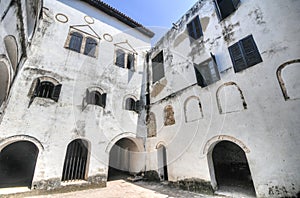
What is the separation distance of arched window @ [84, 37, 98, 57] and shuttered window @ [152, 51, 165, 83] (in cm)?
455

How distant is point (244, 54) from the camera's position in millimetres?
5969

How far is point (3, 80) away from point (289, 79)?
10139mm

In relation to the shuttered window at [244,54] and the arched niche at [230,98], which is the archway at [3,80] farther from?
the shuttered window at [244,54]

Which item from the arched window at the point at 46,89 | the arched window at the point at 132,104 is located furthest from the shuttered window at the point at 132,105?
the arched window at the point at 46,89

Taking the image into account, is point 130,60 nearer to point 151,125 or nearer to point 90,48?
point 90,48

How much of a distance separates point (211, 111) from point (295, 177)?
3259mm

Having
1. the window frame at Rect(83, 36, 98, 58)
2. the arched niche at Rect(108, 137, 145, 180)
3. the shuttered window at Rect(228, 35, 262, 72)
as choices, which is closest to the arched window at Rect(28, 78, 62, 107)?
the window frame at Rect(83, 36, 98, 58)

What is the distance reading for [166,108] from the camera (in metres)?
9.01

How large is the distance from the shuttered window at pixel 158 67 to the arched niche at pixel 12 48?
7.73m

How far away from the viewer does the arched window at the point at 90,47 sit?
9.49 meters

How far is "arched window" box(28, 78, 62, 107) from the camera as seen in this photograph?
23.0ft

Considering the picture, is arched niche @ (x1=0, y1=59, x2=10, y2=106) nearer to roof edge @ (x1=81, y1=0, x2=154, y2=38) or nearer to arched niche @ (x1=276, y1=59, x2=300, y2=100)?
roof edge @ (x1=81, y1=0, x2=154, y2=38)

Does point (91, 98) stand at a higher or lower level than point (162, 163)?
higher

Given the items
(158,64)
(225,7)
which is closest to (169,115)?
(158,64)
